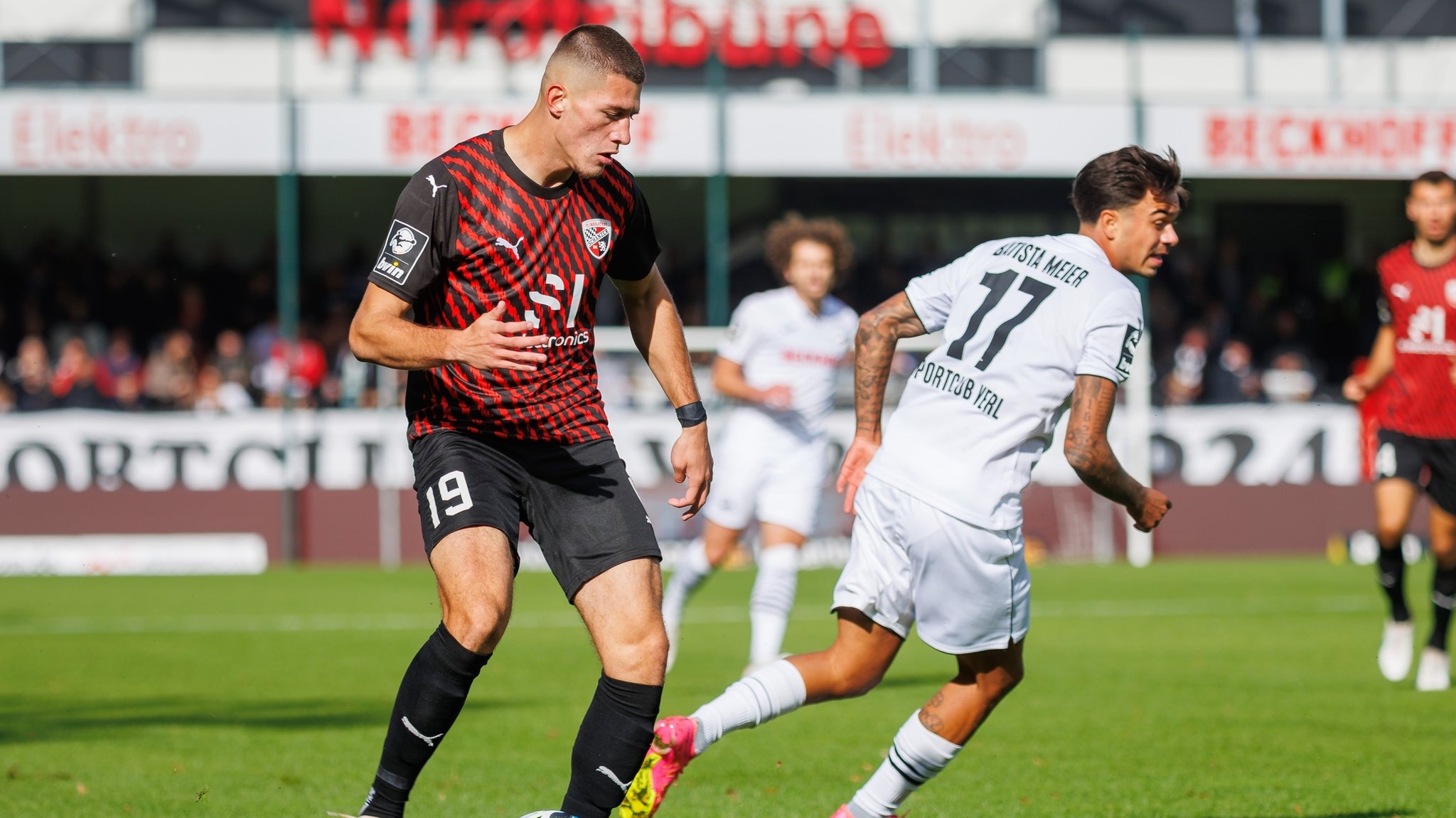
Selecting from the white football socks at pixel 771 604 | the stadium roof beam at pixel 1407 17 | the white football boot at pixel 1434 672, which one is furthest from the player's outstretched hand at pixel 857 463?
the stadium roof beam at pixel 1407 17

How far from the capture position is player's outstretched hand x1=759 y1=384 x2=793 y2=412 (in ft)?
32.3

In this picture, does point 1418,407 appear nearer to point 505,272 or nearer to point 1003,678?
point 1003,678

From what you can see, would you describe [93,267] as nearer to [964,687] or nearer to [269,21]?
[269,21]

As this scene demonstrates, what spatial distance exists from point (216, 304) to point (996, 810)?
20754mm

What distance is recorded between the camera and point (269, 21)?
26688 millimetres

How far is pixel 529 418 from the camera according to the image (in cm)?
496

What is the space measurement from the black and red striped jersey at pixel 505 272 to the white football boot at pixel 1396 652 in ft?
19.6

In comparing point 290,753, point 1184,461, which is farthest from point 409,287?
point 1184,461

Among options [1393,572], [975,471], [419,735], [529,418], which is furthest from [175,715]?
[1393,572]

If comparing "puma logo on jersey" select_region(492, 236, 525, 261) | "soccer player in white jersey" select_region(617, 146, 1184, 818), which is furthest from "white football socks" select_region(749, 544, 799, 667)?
"puma logo on jersey" select_region(492, 236, 525, 261)

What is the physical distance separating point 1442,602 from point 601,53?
663cm

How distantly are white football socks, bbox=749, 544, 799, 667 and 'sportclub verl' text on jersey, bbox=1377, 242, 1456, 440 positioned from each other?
3.47m

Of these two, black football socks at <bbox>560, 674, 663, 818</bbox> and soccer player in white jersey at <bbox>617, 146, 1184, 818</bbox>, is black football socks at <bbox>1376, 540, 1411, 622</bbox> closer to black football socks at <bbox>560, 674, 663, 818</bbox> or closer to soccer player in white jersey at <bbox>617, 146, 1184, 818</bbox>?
soccer player in white jersey at <bbox>617, 146, 1184, 818</bbox>

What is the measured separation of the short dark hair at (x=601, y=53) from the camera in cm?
477
